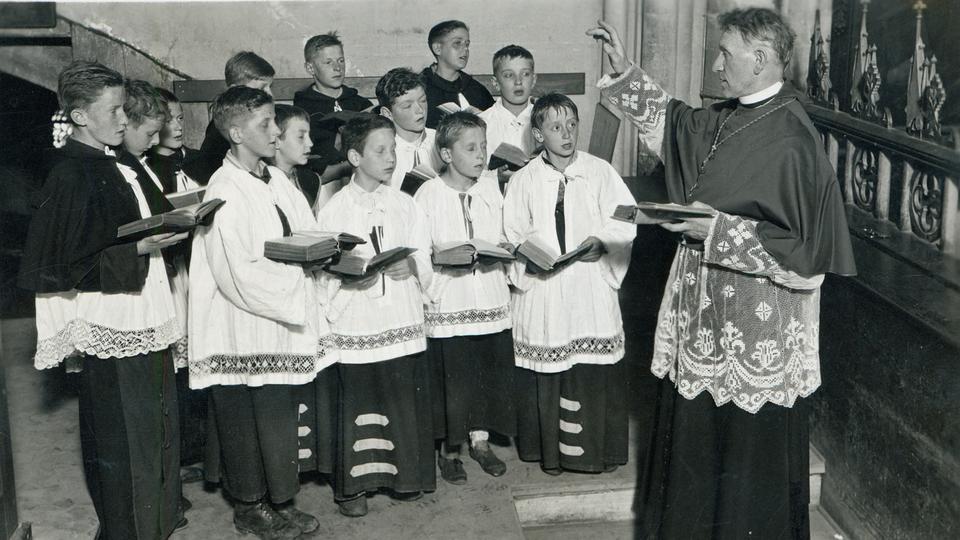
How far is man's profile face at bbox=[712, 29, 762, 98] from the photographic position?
149 inches

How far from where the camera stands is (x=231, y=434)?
4480 millimetres

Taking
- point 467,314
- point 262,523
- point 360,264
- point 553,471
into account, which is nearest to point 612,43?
point 360,264

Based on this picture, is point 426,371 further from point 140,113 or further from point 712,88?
point 712,88

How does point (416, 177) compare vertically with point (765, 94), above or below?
below

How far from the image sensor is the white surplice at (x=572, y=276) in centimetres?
507

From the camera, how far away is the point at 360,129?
4.70 metres

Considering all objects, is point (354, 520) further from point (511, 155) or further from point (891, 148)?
point (891, 148)

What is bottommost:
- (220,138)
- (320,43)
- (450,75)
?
(220,138)

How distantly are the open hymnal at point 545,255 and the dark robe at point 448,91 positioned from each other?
5.89ft

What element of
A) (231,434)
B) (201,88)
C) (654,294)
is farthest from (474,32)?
(231,434)

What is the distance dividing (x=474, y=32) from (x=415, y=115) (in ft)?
11.4

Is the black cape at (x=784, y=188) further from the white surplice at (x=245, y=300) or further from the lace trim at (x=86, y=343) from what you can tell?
the lace trim at (x=86, y=343)

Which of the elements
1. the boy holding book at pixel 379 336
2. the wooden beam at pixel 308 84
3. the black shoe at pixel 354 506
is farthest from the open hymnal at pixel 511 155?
the wooden beam at pixel 308 84

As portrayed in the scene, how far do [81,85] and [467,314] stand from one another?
2.18m
